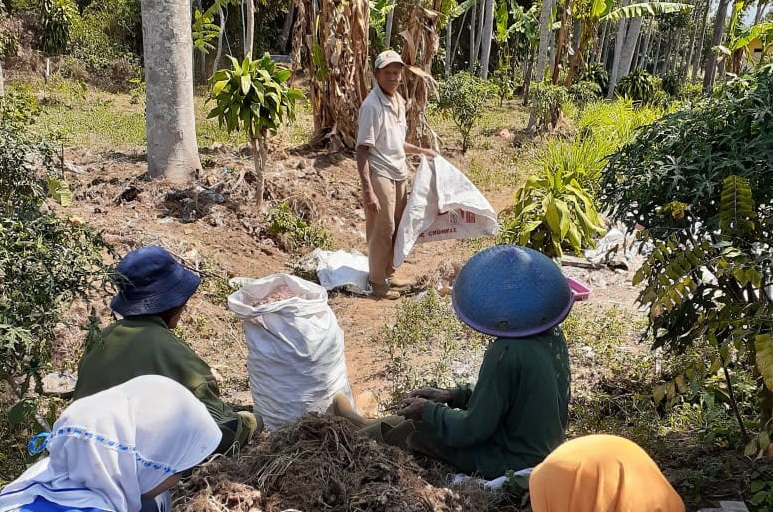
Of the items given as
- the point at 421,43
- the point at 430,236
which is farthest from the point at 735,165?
the point at 421,43

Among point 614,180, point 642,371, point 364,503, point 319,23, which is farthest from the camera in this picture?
point 319,23

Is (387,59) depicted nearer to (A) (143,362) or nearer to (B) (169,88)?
(B) (169,88)

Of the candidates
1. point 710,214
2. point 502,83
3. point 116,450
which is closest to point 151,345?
point 116,450

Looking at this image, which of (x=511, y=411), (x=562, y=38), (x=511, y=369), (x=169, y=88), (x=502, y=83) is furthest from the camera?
(x=502, y=83)

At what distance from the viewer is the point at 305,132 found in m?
12.4

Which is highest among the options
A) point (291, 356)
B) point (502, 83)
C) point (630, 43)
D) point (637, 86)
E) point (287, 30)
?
point (630, 43)

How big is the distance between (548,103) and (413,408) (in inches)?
452

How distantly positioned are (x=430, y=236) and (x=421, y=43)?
4746mm

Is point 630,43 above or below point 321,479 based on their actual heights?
above

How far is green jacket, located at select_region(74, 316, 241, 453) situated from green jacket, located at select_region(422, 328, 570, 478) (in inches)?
37.6

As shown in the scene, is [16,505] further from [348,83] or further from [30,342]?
[348,83]

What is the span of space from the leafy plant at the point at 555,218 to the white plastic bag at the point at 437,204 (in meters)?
0.31

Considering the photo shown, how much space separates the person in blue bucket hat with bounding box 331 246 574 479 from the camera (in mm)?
2451

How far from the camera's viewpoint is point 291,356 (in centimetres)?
347
